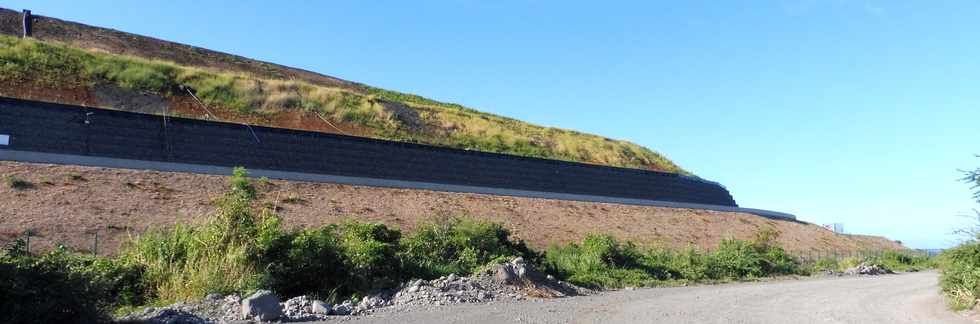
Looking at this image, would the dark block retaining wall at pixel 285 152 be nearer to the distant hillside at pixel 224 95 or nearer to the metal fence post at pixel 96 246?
the metal fence post at pixel 96 246

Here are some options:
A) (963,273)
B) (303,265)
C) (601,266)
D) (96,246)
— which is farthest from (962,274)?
(96,246)

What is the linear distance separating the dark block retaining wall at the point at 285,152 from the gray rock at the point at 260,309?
2037 centimetres

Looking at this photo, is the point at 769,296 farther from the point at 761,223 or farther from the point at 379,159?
the point at 761,223

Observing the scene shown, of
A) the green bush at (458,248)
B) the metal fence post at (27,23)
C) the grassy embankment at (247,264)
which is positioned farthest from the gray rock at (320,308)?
the metal fence post at (27,23)

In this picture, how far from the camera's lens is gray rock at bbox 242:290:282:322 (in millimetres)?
12172

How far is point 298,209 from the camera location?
1163 inches

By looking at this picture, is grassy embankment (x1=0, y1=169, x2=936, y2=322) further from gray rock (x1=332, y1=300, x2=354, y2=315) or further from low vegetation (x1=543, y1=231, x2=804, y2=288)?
gray rock (x1=332, y1=300, x2=354, y2=315)

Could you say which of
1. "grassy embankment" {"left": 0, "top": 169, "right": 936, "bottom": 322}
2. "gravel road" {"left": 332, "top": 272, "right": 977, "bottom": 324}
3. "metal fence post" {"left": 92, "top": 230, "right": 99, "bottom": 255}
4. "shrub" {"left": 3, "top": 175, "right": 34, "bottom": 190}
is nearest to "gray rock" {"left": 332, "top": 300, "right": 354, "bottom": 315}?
"gravel road" {"left": 332, "top": 272, "right": 977, "bottom": 324}

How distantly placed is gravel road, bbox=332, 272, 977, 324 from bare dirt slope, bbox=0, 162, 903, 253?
782cm

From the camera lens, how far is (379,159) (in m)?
38.5

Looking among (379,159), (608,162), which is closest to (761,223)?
(608,162)

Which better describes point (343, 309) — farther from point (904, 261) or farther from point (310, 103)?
point (904, 261)

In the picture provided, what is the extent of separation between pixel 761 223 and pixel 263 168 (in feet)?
122

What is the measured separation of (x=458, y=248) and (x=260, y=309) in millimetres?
10899
